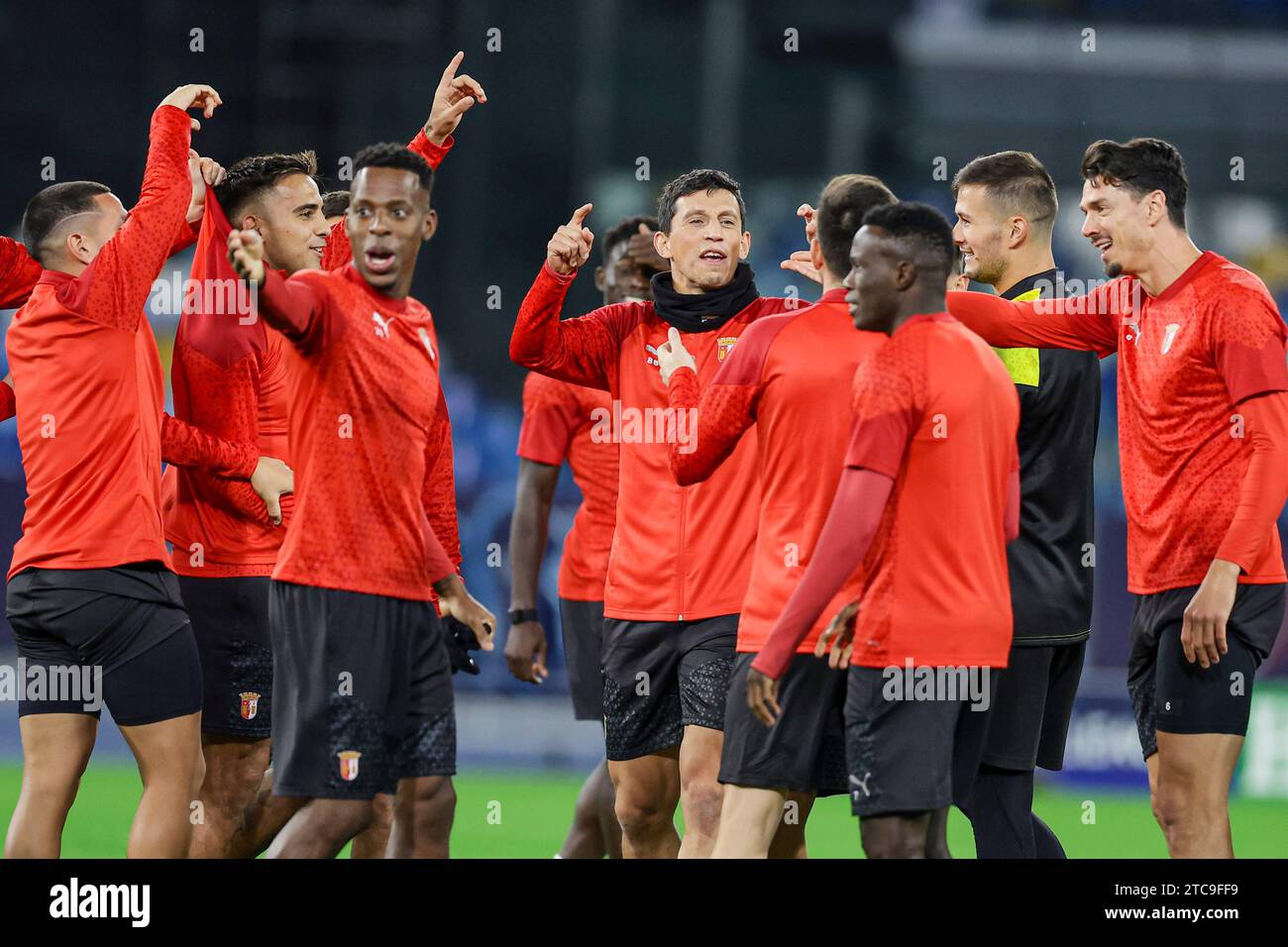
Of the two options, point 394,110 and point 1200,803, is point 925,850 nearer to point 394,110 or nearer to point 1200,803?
point 1200,803

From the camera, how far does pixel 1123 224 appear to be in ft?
17.4

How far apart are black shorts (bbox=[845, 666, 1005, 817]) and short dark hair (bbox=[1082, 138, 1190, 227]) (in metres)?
1.95

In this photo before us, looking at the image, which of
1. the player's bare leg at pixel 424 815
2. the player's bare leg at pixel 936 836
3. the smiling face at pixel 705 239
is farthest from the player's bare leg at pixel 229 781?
the player's bare leg at pixel 936 836

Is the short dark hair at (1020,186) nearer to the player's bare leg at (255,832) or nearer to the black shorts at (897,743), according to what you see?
the black shorts at (897,743)

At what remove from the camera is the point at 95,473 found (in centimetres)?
494

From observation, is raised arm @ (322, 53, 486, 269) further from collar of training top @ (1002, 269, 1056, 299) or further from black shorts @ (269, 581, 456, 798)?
collar of training top @ (1002, 269, 1056, 299)

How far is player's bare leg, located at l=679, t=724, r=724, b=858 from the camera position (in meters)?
5.10

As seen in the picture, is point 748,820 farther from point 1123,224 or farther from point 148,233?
point 148,233

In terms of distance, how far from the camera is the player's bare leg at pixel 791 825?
186 inches

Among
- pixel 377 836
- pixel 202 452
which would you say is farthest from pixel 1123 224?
pixel 377 836

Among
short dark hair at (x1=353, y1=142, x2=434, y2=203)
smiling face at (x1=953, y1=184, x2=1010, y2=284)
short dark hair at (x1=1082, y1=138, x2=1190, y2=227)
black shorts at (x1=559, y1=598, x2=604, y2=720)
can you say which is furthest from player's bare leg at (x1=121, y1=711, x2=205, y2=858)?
short dark hair at (x1=1082, y1=138, x2=1190, y2=227)

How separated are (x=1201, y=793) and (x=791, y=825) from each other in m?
1.26

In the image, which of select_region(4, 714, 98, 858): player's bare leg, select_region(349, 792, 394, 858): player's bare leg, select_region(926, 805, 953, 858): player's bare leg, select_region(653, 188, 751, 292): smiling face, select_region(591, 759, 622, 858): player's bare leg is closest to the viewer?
select_region(926, 805, 953, 858): player's bare leg

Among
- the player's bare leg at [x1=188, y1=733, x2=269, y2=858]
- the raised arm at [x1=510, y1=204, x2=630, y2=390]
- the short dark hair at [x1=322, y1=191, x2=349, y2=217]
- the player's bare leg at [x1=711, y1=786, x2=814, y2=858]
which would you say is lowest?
the player's bare leg at [x1=188, y1=733, x2=269, y2=858]
